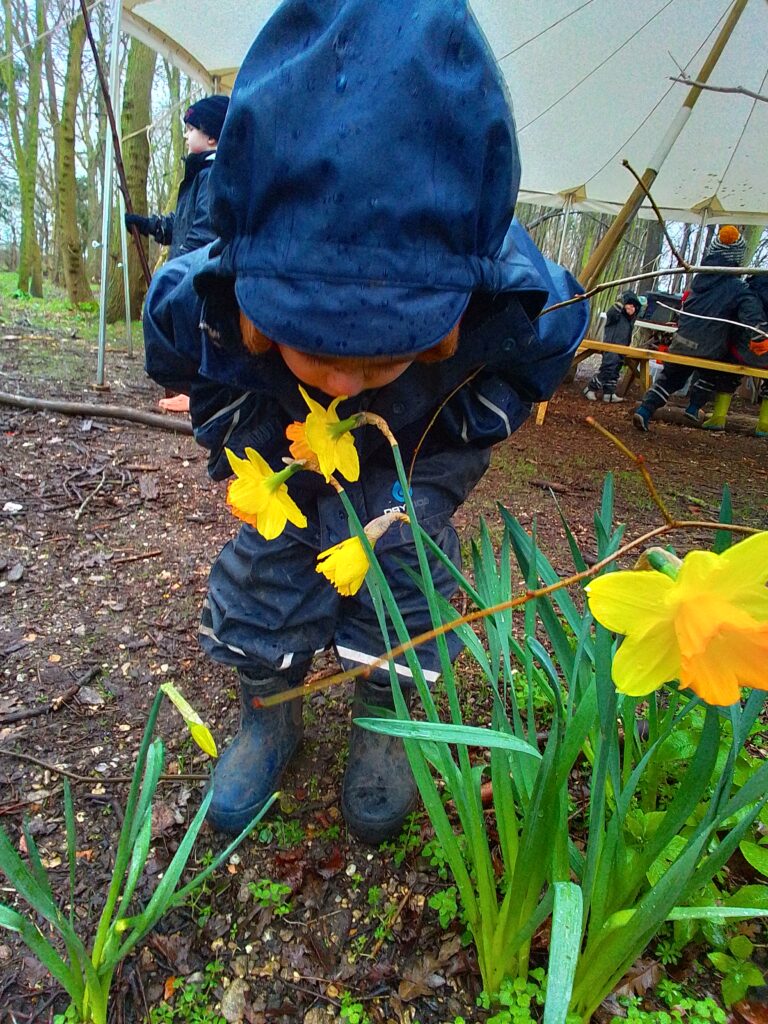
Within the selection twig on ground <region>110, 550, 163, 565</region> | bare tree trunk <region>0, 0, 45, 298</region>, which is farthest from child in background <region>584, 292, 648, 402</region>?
bare tree trunk <region>0, 0, 45, 298</region>

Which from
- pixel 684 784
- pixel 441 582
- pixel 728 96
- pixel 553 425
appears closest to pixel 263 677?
pixel 441 582

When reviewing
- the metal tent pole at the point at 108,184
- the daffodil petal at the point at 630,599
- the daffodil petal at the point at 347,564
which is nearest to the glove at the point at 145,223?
the metal tent pole at the point at 108,184

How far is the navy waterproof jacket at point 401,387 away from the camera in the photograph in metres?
0.81

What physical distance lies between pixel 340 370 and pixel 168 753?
2.73ft

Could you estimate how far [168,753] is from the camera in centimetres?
114

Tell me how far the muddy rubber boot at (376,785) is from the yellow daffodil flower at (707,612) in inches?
23.2

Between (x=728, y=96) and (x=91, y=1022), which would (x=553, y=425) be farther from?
(x=91, y=1022)

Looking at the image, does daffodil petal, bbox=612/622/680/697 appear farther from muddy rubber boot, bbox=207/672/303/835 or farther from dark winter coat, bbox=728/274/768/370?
dark winter coat, bbox=728/274/768/370

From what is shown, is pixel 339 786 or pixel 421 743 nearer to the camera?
pixel 421 743

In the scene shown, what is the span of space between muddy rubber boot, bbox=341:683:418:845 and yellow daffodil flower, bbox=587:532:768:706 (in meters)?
0.59

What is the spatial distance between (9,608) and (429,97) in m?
1.44

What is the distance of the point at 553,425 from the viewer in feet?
13.4

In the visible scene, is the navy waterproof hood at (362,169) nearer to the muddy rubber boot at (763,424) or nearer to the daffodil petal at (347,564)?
the daffodil petal at (347,564)

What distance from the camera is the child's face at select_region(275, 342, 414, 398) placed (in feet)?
2.22
